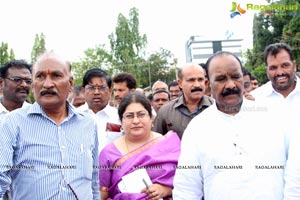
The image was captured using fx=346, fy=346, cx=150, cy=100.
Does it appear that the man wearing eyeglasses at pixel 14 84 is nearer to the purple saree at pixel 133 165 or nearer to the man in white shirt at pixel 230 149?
the purple saree at pixel 133 165

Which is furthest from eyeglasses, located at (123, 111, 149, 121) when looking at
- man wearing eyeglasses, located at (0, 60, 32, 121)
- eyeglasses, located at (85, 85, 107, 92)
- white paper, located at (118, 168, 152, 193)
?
man wearing eyeglasses, located at (0, 60, 32, 121)

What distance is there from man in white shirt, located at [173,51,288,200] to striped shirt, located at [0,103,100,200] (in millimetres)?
Answer: 689

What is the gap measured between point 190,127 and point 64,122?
875 mm

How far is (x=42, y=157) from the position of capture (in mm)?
2066

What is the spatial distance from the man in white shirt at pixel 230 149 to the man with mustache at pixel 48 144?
68 centimetres

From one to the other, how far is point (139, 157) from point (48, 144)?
3.15ft

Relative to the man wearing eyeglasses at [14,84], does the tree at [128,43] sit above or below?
above

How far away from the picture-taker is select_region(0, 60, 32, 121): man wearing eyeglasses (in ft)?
12.1

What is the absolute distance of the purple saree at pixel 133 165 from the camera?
283 centimetres

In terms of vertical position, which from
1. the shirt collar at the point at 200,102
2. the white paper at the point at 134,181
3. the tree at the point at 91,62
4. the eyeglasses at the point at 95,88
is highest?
the tree at the point at 91,62

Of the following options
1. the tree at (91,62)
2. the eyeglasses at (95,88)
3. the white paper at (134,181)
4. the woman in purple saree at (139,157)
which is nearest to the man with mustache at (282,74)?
the woman in purple saree at (139,157)

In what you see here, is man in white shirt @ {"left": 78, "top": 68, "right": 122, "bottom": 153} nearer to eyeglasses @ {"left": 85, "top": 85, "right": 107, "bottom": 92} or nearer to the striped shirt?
eyeglasses @ {"left": 85, "top": 85, "right": 107, "bottom": 92}

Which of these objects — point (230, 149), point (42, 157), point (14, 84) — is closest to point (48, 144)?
point (42, 157)

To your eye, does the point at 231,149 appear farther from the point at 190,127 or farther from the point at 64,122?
the point at 64,122
